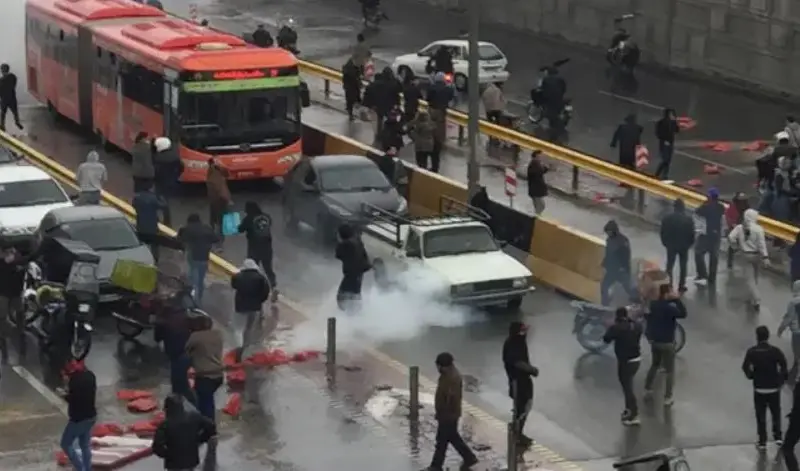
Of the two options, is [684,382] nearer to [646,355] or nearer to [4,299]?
[646,355]

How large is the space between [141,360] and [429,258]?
15.5ft

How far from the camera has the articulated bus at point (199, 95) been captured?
35.1m

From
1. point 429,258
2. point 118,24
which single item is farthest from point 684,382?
point 118,24

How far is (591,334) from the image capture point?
25.5 metres

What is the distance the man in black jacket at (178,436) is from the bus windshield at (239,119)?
56.1 ft

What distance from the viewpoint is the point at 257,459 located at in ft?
69.7

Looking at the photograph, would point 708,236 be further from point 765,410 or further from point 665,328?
point 765,410

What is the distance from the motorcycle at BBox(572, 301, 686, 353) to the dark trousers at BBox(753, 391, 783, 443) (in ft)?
11.7

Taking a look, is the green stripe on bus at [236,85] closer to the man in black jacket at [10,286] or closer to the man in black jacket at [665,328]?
the man in black jacket at [10,286]

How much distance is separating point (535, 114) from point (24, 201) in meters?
14.9

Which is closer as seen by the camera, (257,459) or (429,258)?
(257,459)

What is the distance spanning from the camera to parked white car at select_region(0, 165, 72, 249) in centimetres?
2921

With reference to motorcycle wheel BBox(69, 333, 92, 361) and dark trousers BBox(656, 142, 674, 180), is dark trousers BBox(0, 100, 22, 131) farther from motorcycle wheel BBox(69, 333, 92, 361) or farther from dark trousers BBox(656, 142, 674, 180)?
motorcycle wheel BBox(69, 333, 92, 361)

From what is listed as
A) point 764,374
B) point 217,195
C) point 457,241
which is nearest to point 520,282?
point 457,241
